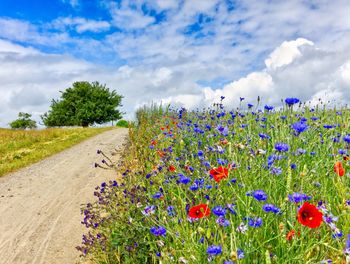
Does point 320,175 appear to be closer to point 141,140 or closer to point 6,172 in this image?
point 141,140

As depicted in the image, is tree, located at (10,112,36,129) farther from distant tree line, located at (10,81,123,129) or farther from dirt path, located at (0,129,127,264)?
dirt path, located at (0,129,127,264)

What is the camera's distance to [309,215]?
1.56 m

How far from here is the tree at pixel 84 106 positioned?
35.8m

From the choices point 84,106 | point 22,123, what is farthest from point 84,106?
point 22,123

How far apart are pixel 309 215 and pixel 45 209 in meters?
5.07

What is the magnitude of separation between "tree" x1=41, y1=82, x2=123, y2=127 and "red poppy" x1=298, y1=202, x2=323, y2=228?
3500 centimetres

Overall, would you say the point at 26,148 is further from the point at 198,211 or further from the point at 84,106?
the point at 84,106

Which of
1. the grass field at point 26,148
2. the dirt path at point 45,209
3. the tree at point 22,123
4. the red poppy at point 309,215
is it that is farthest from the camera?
the tree at point 22,123

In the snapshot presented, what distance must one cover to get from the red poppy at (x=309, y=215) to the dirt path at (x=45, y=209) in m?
3.13

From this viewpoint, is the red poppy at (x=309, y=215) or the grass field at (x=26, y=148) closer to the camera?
the red poppy at (x=309, y=215)

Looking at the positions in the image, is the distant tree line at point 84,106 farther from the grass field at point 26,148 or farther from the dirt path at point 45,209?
the dirt path at point 45,209

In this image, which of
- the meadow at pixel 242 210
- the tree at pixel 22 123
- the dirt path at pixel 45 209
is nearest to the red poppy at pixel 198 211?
the meadow at pixel 242 210

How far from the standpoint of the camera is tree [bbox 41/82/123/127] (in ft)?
118

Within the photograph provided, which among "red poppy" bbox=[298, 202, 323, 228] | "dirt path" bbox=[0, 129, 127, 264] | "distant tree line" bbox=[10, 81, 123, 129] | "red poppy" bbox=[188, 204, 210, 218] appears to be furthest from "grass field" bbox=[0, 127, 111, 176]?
"distant tree line" bbox=[10, 81, 123, 129]
